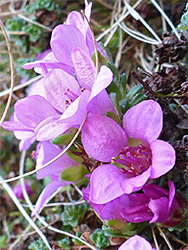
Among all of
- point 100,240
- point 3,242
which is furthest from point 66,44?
point 3,242

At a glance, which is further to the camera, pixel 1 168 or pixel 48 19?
pixel 1 168

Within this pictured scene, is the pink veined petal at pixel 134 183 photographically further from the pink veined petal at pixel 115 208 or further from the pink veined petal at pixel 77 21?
the pink veined petal at pixel 77 21

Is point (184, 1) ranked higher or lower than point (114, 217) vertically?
higher

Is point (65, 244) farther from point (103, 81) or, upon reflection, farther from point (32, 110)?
point (103, 81)

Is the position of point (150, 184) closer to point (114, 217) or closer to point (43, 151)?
point (114, 217)

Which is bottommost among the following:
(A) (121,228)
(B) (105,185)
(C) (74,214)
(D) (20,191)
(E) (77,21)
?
(D) (20,191)

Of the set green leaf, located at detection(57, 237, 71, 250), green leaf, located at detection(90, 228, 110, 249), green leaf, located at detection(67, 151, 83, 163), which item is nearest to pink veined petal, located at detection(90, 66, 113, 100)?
green leaf, located at detection(67, 151, 83, 163)

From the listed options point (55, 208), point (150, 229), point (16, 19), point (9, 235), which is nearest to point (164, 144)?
point (150, 229)

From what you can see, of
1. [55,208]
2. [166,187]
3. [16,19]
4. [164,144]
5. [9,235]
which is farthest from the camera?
[16,19]
